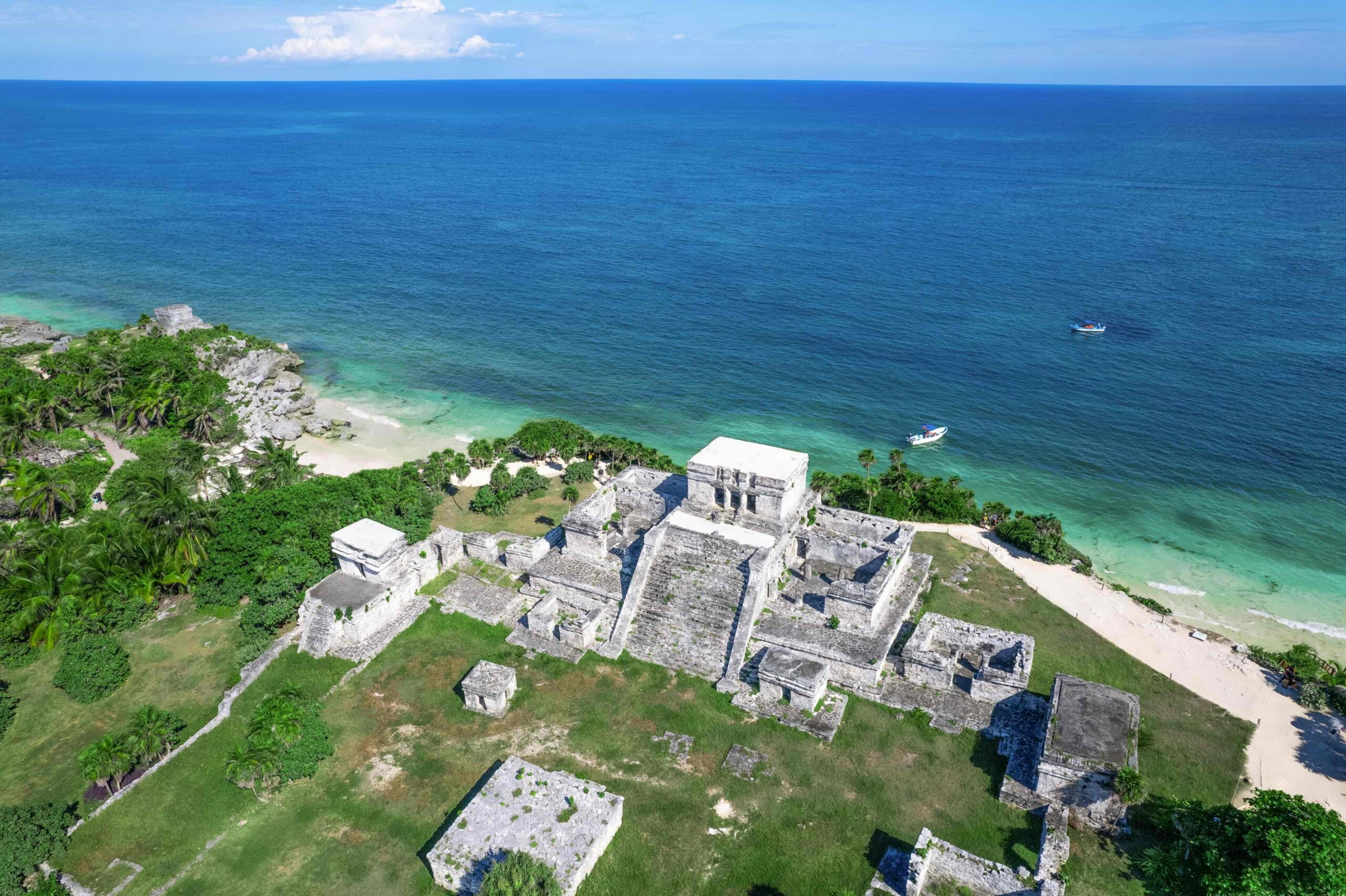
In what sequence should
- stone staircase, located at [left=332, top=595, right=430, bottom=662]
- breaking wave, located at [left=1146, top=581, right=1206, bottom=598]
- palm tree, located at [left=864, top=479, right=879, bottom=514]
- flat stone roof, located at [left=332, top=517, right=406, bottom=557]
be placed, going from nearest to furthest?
stone staircase, located at [left=332, top=595, right=430, bottom=662] → flat stone roof, located at [left=332, top=517, right=406, bottom=557] → breaking wave, located at [left=1146, top=581, right=1206, bottom=598] → palm tree, located at [left=864, top=479, right=879, bottom=514]

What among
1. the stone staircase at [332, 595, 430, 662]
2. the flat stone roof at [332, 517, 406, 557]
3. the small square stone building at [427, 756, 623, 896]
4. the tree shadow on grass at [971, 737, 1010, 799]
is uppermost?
the flat stone roof at [332, 517, 406, 557]

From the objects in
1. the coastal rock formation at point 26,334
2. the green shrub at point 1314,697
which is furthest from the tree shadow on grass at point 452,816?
the coastal rock formation at point 26,334

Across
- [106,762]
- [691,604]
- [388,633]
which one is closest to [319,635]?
[388,633]

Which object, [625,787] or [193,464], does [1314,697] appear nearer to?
[625,787]

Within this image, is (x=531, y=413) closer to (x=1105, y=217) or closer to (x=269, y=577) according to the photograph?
(x=269, y=577)

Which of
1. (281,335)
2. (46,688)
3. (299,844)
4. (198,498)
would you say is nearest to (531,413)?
(198,498)

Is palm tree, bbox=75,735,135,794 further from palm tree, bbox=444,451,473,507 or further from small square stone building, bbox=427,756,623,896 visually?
palm tree, bbox=444,451,473,507

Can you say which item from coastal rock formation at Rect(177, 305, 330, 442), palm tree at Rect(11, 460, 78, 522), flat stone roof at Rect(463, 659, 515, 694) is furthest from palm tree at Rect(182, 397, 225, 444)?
flat stone roof at Rect(463, 659, 515, 694)
